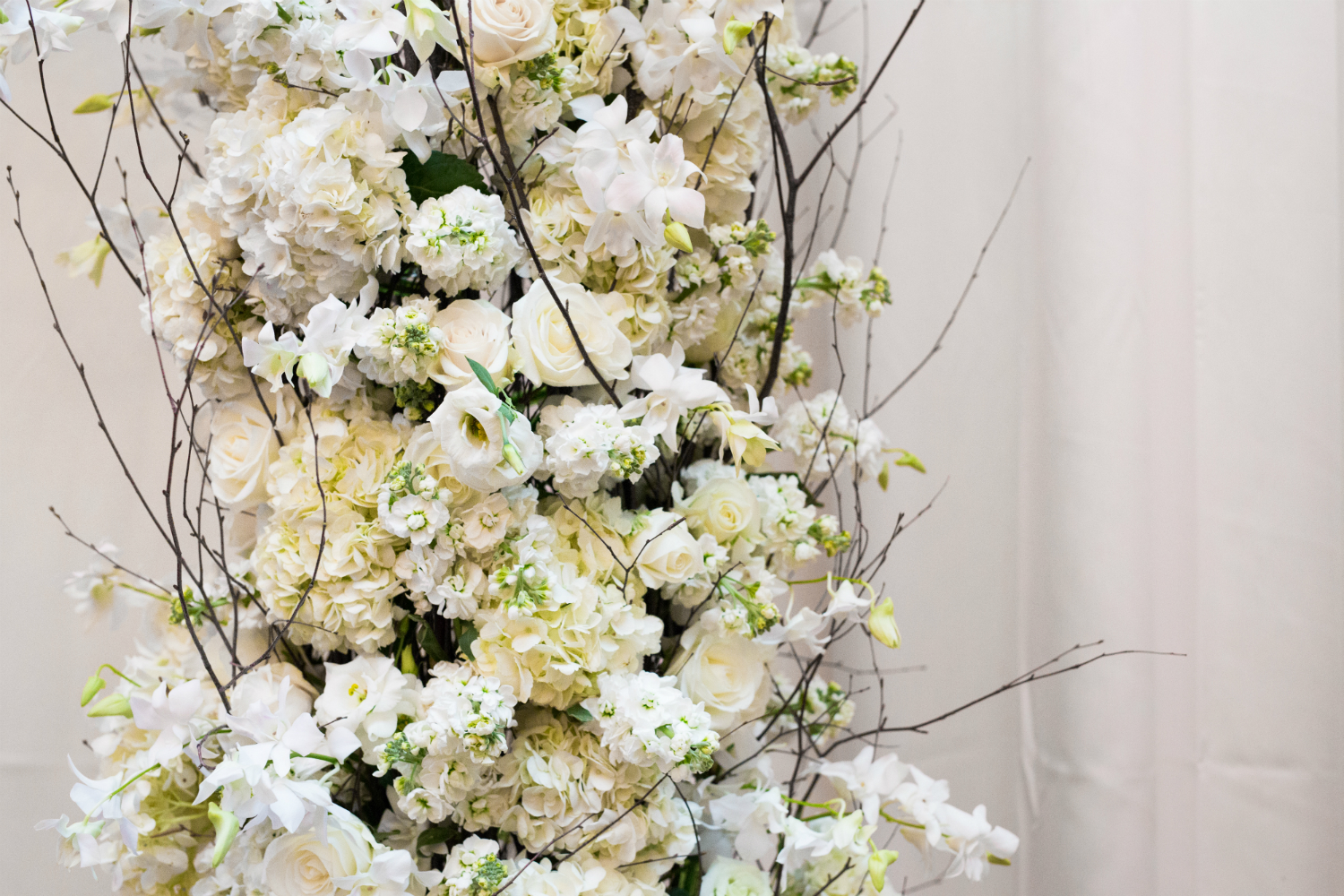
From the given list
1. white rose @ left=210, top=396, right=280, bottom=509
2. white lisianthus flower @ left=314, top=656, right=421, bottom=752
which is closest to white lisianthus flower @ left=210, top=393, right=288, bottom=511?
white rose @ left=210, top=396, right=280, bottom=509

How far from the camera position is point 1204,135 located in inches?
44.3

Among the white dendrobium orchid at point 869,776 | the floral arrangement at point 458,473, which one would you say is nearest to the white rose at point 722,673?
the floral arrangement at point 458,473

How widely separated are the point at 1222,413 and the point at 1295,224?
0.21 meters

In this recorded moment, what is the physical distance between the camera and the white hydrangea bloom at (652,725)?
2.02ft

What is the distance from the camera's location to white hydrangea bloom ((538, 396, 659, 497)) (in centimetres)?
62

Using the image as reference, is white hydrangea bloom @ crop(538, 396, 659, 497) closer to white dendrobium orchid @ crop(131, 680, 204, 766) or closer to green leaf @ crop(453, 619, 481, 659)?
green leaf @ crop(453, 619, 481, 659)

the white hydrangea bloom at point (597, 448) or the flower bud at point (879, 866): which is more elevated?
the white hydrangea bloom at point (597, 448)

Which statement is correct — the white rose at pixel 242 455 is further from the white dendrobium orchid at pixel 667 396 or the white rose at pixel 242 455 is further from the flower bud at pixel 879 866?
the flower bud at pixel 879 866

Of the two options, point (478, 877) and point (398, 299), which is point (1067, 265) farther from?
point (478, 877)

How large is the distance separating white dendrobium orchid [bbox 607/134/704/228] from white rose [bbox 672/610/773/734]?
0.28 meters

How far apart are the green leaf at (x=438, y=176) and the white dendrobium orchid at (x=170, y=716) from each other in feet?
1.12

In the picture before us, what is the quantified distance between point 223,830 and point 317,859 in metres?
0.08

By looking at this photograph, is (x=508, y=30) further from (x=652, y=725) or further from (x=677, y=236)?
(x=652, y=725)

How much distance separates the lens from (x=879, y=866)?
2.26 ft
